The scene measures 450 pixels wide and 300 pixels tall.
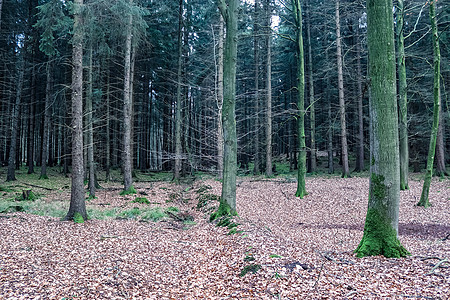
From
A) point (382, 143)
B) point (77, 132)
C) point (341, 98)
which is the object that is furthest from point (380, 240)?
point (341, 98)

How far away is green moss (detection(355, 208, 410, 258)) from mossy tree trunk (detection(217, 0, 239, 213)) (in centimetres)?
462

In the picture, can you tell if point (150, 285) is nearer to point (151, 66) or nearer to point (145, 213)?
point (145, 213)

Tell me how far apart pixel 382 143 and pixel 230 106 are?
493 centimetres

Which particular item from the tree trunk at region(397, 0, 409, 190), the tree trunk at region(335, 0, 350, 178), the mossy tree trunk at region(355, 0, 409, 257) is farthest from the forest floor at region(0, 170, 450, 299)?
the tree trunk at region(335, 0, 350, 178)

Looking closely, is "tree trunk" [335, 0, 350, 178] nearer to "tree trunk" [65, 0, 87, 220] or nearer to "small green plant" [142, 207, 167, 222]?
Result: "small green plant" [142, 207, 167, 222]

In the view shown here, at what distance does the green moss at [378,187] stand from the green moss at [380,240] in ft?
0.94

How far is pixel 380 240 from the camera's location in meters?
5.08

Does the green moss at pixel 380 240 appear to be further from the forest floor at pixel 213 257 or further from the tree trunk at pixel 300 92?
the tree trunk at pixel 300 92

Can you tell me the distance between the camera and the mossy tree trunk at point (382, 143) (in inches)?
199

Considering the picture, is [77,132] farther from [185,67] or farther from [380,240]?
[185,67]

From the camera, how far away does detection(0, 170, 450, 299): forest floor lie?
4.18 m

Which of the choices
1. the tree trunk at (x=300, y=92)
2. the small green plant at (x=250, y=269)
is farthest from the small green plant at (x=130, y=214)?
the tree trunk at (x=300, y=92)

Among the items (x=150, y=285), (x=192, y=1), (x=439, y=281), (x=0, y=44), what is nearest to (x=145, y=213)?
(x=150, y=285)

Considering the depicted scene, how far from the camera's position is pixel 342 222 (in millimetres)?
9781
